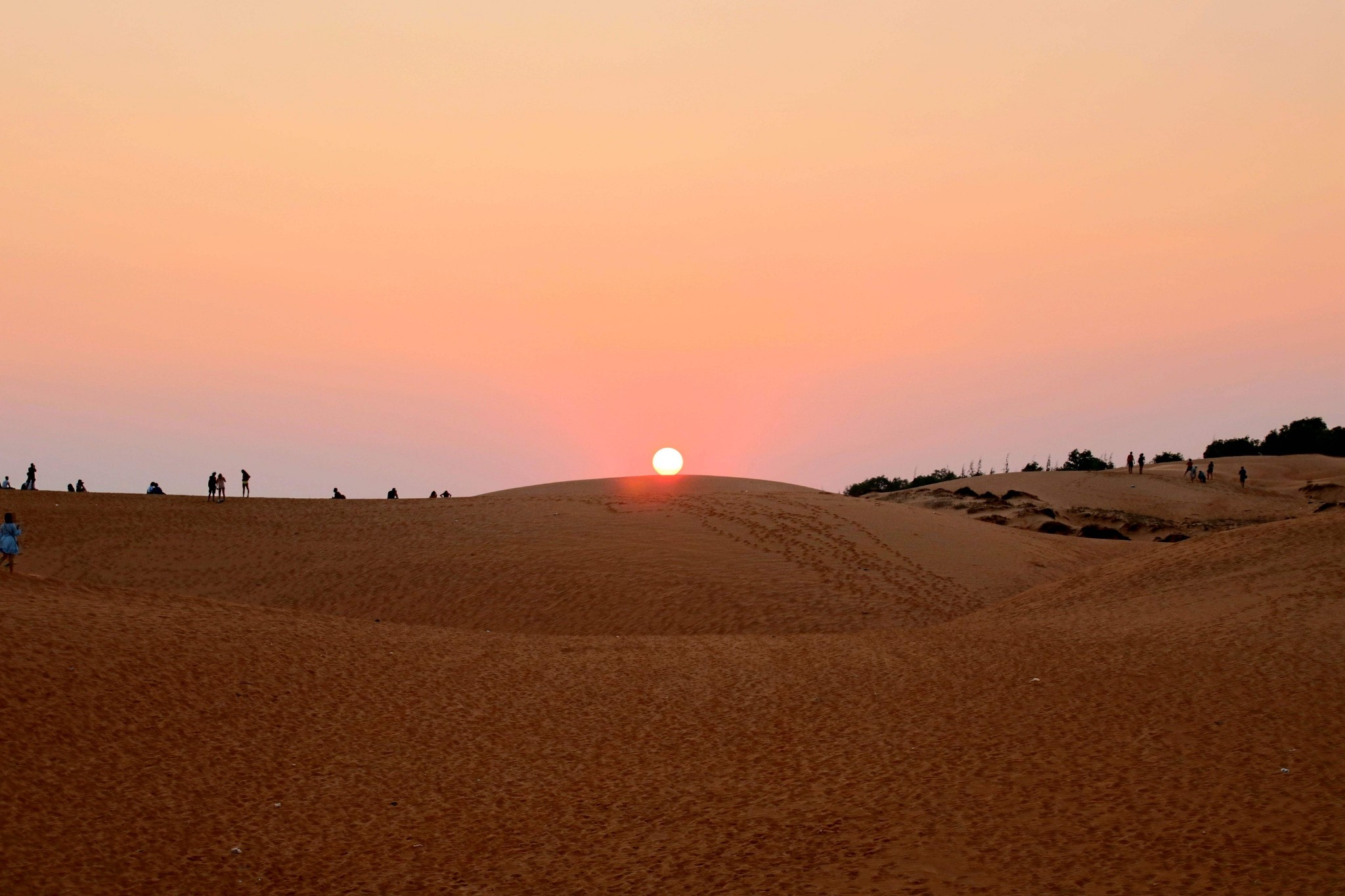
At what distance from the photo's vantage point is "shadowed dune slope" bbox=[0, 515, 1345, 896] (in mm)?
9602

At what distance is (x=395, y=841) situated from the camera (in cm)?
1057

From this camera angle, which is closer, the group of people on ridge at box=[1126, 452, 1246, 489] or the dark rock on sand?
the dark rock on sand

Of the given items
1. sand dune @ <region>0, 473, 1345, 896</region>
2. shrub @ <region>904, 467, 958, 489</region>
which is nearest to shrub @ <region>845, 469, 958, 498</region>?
shrub @ <region>904, 467, 958, 489</region>

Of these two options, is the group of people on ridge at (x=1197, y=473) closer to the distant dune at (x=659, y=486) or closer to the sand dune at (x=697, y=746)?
the distant dune at (x=659, y=486)

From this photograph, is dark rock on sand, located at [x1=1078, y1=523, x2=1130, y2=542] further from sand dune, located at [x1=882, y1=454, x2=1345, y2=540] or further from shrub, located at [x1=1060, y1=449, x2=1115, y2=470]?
shrub, located at [x1=1060, y1=449, x2=1115, y2=470]

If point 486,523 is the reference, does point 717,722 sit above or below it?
below

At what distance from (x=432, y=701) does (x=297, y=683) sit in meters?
2.05

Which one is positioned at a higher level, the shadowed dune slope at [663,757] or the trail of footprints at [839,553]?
the trail of footprints at [839,553]

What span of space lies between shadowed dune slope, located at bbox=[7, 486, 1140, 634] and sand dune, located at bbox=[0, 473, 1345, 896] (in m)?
1.35

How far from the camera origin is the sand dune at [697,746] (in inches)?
380

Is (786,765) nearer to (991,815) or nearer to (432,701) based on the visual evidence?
(991,815)

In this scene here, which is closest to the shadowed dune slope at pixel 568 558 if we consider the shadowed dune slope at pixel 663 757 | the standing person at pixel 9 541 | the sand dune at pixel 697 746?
the sand dune at pixel 697 746

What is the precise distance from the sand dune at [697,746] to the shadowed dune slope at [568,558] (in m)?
1.35

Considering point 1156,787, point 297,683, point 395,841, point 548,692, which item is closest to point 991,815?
point 1156,787
